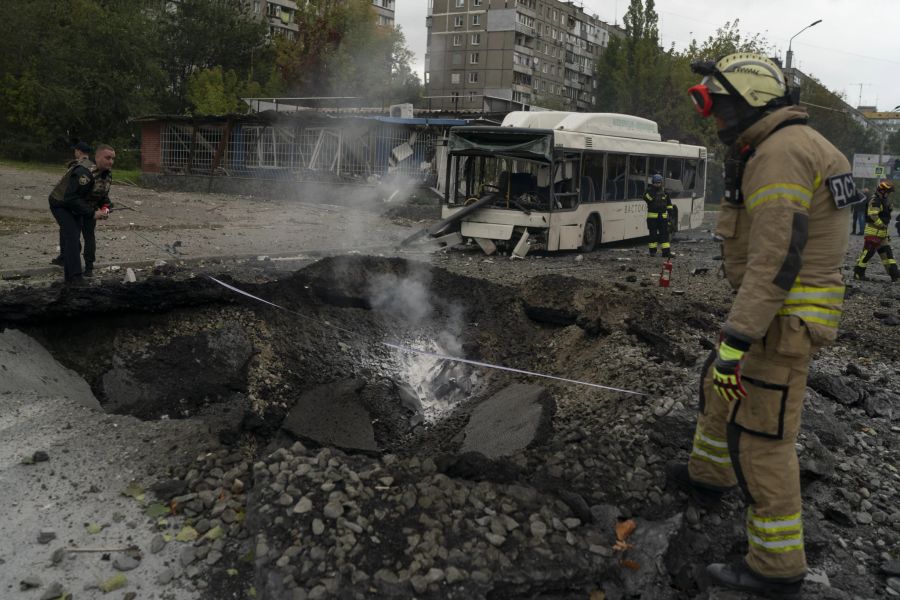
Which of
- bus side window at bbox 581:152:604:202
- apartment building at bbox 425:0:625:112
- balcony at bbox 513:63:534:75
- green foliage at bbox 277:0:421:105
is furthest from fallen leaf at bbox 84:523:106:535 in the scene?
balcony at bbox 513:63:534:75

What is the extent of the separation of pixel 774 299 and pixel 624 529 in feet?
4.45

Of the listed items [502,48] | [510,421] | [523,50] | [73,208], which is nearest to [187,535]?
[510,421]

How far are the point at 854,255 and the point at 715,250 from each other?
4.27 meters

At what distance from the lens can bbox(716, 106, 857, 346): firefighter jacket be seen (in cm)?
286

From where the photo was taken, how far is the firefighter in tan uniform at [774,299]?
9.43 ft

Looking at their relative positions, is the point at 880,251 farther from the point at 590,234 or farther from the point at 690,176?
the point at 690,176

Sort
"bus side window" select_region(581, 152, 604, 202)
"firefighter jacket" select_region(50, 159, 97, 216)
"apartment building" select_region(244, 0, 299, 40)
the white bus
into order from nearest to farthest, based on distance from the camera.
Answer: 1. "firefighter jacket" select_region(50, 159, 97, 216)
2. the white bus
3. "bus side window" select_region(581, 152, 604, 202)
4. "apartment building" select_region(244, 0, 299, 40)

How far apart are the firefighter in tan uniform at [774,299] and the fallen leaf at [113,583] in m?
2.65

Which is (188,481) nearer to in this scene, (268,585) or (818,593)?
(268,585)

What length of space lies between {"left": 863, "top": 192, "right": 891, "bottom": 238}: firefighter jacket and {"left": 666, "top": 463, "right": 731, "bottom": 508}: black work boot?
437 inches

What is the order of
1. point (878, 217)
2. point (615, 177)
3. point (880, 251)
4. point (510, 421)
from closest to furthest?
point (510, 421) → point (878, 217) → point (880, 251) → point (615, 177)

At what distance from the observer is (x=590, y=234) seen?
15461mm

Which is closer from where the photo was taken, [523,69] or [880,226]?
[880,226]

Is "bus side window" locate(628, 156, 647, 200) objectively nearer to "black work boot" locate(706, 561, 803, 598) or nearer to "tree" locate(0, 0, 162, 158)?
"black work boot" locate(706, 561, 803, 598)
